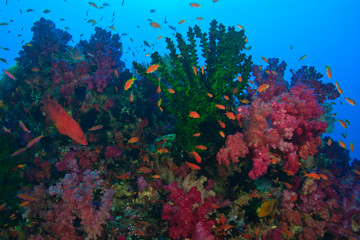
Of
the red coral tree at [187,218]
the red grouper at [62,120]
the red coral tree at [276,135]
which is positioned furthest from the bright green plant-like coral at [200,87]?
the red grouper at [62,120]

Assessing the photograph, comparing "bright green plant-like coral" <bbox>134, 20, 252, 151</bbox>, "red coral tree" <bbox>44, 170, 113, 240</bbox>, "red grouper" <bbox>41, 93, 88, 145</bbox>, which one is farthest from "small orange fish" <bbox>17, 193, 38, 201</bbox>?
"bright green plant-like coral" <bbox>134, 20, 252, 151</bbox>

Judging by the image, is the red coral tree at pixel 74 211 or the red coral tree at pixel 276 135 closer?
the red coral tree at pixel 74 211

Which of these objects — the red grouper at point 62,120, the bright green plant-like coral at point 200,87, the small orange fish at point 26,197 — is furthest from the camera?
the bright green plant-like coral at point 200,87

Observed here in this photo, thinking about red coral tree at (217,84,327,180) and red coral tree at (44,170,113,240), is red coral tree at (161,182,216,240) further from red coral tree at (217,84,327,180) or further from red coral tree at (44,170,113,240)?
red coral tree at (44,170,113,240)

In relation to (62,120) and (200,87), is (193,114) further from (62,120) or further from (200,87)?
(62,120)

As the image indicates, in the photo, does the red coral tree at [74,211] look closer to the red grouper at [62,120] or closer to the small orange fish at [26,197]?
the small orange fish at [26,197]

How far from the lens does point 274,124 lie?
466 centimetres

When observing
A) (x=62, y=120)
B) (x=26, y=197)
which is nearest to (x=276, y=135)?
(x=62, y=120)

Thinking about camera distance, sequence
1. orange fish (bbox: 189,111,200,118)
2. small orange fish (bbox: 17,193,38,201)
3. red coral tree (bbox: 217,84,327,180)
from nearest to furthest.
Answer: small orange fish (bbox: 17,193,38,201)
red coral tree (bbox: 217,84,327,180)
orange fish (bbox: 189,111,200,118)

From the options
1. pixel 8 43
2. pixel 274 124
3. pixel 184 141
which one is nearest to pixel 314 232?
pixel 274 124

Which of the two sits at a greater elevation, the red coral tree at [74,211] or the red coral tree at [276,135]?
the red coral tree at [276,135]

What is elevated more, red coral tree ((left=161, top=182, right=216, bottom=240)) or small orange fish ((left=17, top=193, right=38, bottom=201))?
red coral tree ((left=161, top=182, right=216, bottom=240))

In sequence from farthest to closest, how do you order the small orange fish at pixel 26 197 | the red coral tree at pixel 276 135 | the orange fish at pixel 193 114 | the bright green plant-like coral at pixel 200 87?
the bright green plant-like coral at pixel 200 87, the orange fish at pixel 193 114, the red coral tree at pixel 276 135, the small orange fish at pixel 26 197

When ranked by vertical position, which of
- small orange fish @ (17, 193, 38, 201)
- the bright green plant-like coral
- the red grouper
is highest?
the bright green plant-like coral
